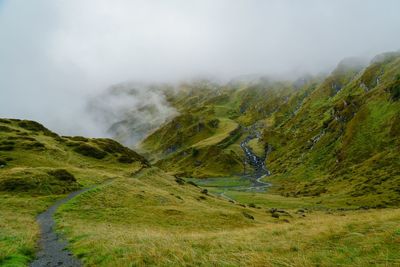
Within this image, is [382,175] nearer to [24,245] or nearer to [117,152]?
[117,152]

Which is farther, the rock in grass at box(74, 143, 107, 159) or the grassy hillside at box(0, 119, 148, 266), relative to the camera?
the rock in grass at box(74, 143, 107, 159)

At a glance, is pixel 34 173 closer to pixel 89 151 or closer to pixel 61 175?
pixel 61 175

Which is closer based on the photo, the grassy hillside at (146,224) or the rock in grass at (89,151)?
the grassy hillside at (146,224)

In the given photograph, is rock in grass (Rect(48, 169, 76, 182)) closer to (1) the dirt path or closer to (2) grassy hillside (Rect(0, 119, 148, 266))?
(2) grassy hillside (Rect(0, 119, 148, 266))

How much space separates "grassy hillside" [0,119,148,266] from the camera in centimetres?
2993

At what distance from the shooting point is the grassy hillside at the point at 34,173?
1178 inches

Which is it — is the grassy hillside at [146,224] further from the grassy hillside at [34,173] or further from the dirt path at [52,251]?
the dirt path at [52,251]

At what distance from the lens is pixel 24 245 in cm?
2569

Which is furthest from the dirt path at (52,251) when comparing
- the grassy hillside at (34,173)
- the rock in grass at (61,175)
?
the rock in grass at (61,175)

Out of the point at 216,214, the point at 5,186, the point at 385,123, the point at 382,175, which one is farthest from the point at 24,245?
the point at 385,123

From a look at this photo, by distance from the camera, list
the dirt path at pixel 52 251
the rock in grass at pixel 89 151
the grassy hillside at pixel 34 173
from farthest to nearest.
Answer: the rock in grass at pixel 89 151 → the grassy hillside at pixel 34 173 → the dirt path at pixel 52 251

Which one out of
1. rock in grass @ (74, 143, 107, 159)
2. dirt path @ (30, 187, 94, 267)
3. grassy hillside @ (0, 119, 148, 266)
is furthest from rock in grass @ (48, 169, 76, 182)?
rock in grass @ (74, 143, 107, 159)

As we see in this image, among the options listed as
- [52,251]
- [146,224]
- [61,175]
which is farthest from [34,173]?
[52,251]

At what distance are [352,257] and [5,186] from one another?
6628 cm
